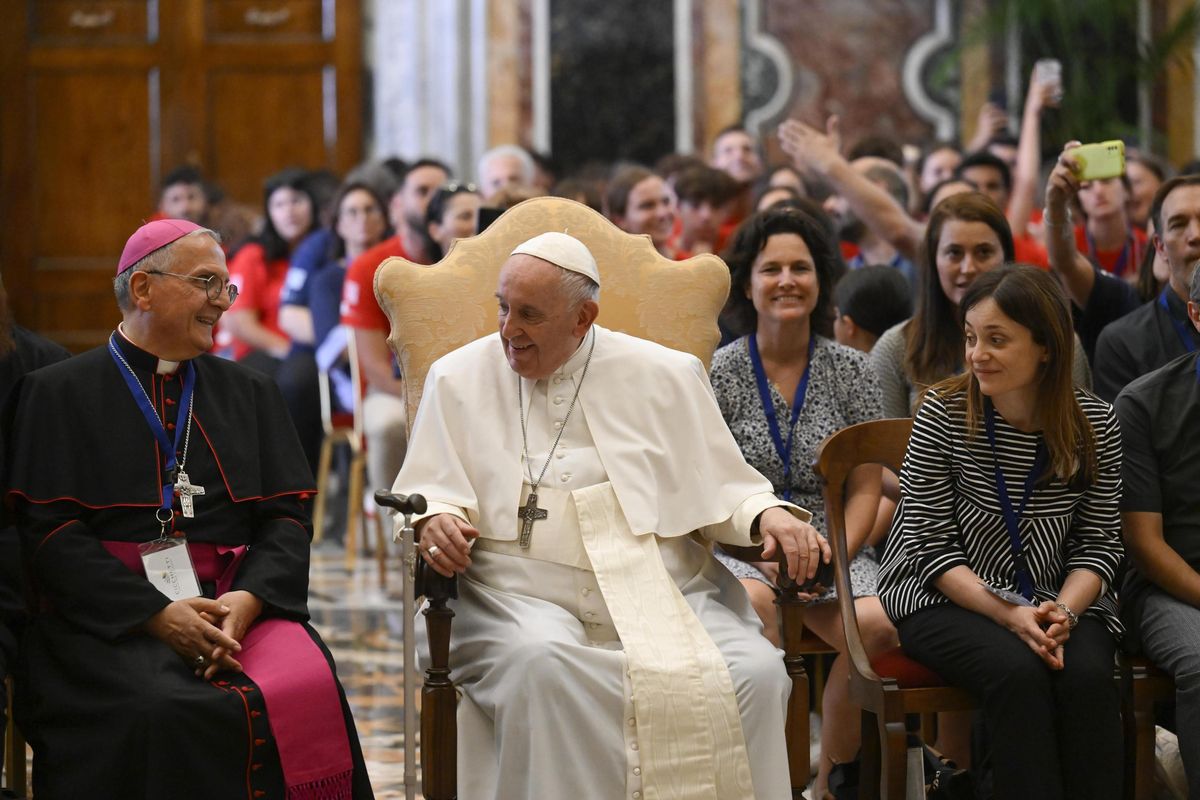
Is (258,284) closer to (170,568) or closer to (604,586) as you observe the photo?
(170,568)

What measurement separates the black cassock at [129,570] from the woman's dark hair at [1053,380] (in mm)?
1648

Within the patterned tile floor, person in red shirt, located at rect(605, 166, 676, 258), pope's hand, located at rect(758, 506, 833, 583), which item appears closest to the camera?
pope's hand, located at rect(758, 506, 833, 583)

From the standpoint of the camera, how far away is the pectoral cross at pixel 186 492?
3490 millimetres

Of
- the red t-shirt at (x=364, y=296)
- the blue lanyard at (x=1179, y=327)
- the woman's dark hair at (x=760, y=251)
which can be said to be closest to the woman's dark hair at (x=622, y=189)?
the red t-shirt at (x=364, y=296)

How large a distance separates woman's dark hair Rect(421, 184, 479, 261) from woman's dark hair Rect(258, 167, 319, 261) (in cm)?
162

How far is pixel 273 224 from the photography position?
7.78 m

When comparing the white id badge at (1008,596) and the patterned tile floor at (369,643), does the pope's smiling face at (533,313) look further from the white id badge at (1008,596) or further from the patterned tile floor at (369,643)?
the white id badge at (1008,596)

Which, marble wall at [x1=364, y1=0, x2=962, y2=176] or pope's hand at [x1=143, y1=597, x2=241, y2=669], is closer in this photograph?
pope's hand at [x1=143, y1=597, x2=241, y2=669]

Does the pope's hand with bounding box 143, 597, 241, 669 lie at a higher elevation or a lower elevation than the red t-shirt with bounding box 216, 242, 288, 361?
lower

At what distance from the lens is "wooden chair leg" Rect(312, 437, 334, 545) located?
7.27 metres

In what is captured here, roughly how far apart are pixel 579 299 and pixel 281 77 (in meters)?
7.24

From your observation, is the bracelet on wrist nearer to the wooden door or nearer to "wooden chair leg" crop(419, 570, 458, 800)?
"wooden chair leg" crop(419, 570, 458, 800)

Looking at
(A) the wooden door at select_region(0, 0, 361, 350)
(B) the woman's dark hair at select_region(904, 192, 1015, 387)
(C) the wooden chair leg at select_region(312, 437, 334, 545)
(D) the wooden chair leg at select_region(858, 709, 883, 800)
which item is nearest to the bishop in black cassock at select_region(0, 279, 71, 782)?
(D) the wooden chair leg at select_region(858, 709, 883, 800)

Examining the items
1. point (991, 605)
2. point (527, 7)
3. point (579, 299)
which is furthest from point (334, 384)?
point (991, 605)
